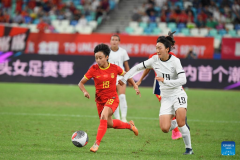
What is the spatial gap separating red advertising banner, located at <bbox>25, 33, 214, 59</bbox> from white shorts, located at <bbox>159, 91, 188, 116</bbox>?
1566 cm

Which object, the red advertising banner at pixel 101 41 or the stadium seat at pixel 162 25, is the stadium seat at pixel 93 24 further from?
the stadium seat at pixel 162 25

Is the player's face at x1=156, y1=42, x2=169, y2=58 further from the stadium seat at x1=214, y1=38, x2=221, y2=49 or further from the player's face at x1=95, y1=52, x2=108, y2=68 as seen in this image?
the stadium seat at x1=214, y1=38, x2=221, y2=49

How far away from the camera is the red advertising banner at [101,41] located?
22094mm

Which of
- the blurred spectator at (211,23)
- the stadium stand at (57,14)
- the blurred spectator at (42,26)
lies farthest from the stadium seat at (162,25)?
the blurred spectator at (42,26)

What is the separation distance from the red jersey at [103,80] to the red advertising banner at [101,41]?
15396 mm

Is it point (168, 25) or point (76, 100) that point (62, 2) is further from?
point (76, 100)

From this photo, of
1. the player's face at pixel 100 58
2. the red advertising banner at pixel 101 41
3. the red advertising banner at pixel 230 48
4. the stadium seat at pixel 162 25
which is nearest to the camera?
the player's face at pixel 100 58

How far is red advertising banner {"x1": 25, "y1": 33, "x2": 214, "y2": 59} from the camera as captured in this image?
22.1 meters

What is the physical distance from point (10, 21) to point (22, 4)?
2414 millimetres

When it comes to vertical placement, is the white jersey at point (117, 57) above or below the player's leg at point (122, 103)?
above

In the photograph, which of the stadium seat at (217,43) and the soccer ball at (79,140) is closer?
the soccer ball at (79,140)

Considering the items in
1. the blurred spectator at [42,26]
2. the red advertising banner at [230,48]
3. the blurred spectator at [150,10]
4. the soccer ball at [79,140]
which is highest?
the blurred spectator at [150,10]

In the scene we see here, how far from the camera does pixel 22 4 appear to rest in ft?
92.1

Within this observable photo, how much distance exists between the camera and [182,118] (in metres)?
6.33
